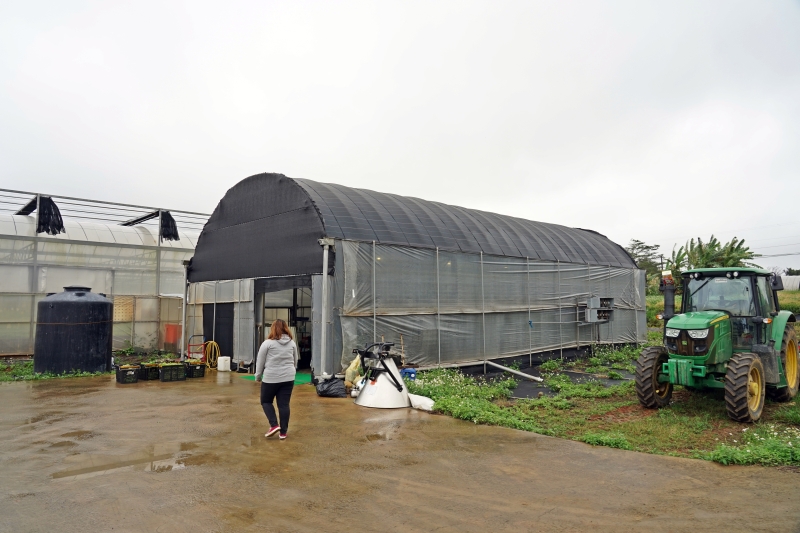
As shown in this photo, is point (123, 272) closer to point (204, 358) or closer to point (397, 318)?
point (204, 358)

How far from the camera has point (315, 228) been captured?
12.5 m

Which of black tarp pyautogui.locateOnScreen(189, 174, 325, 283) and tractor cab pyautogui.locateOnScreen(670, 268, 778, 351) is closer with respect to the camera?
tractor cab pyautogui.locateOnScreen(670, 268, 778, 351)

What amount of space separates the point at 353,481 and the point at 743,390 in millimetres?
6177

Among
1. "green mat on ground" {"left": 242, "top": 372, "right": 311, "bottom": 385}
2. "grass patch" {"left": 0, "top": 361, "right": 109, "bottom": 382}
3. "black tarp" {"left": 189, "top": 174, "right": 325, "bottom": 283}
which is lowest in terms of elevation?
"green mat on ground" {"left": 242, "top": 372, "right": 311, "bottom": 385}

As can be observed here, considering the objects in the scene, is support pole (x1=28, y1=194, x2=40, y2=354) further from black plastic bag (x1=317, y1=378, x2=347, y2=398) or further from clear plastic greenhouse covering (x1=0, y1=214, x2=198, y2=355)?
black plastic bag (x1=317, y1=378, x2=347, y2=398)

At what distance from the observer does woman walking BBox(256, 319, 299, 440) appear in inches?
288

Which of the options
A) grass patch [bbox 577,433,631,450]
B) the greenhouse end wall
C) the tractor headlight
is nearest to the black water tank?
the greenhouse end wall

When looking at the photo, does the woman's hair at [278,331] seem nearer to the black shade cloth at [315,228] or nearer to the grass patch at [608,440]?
the grass patch at [608,440]

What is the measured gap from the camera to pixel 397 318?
1284cm

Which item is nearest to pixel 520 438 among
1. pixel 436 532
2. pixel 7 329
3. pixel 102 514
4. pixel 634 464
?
pixel 634 464

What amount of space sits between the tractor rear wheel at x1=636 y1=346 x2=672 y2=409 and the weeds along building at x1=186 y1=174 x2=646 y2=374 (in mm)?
5588

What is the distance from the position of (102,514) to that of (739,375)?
857cm

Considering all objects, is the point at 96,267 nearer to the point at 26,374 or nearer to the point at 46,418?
the point at 26,374

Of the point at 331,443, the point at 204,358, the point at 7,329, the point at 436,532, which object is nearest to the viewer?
the point at 436,532
